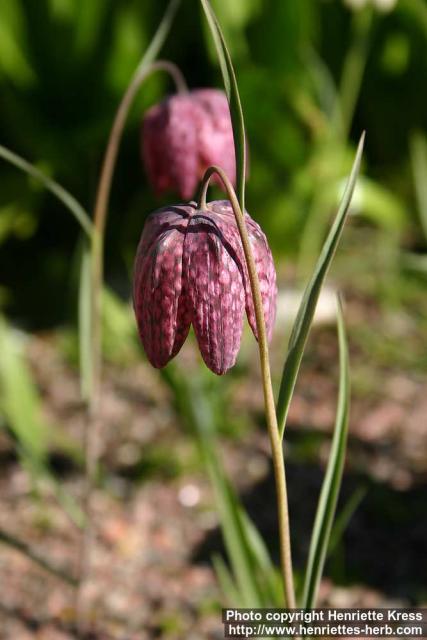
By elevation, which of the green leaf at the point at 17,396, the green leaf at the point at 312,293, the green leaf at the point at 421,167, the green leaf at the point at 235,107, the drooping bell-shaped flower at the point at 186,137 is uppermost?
the green leaf at the point at 421,167

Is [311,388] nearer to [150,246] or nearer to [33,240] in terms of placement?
[33,240]

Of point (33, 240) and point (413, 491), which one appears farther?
point (33, 240)

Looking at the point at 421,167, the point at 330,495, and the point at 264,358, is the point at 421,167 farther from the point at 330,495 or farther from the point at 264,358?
the point at 264,358

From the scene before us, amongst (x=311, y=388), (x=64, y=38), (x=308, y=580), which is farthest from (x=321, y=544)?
(x=64, y=38)

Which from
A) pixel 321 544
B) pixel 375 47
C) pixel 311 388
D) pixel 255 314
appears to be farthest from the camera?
pixel 375 47

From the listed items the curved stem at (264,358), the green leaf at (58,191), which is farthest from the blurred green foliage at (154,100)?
the curved stem at (264,358)

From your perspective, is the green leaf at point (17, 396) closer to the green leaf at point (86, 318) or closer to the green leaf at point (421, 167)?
the green leaf at point (86, 318)

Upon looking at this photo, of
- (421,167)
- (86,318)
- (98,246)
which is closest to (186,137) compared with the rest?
(98,246)
